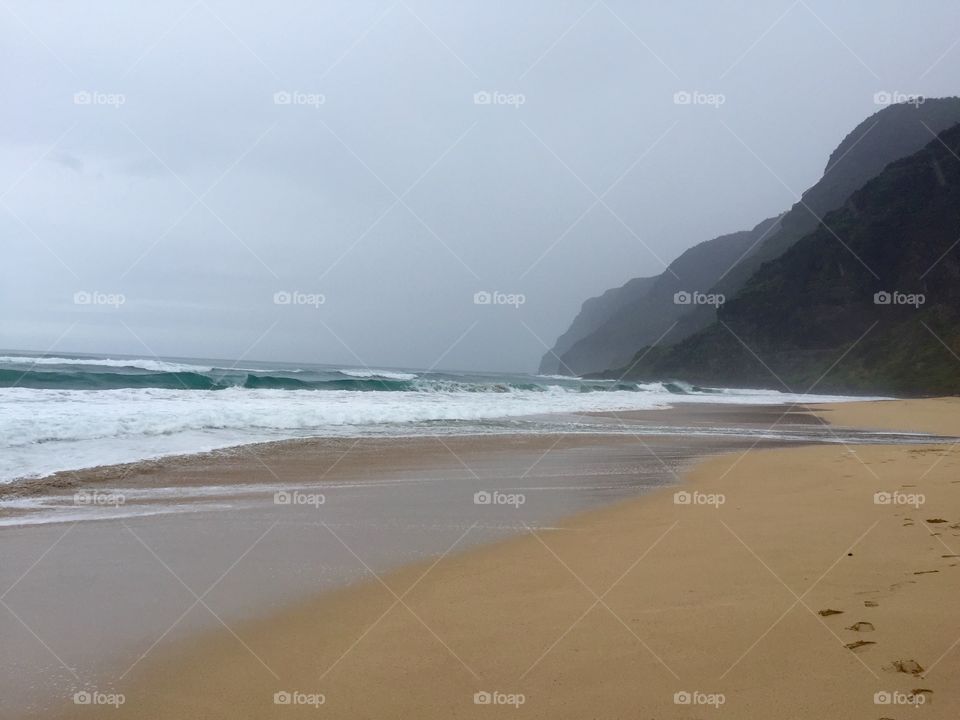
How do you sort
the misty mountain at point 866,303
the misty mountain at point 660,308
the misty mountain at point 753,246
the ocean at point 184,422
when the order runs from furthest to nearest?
the misty mountain at point 660,308 < the misty mountain at point 753,246 < the misty mountain at point 866,303 < the ocean at point 184,422

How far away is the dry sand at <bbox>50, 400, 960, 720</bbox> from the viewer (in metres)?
2.47

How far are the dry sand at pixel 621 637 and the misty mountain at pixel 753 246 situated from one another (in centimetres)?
6411

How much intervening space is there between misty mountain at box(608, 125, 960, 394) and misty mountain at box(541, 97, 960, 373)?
232 inches

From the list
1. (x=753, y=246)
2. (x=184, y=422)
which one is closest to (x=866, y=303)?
(x=753, y=246)

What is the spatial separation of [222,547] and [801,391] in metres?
53.1

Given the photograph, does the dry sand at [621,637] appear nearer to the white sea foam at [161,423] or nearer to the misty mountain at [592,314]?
the white sea foam at [161,423]

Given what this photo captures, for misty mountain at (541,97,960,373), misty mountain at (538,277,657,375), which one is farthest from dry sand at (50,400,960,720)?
misty mountain at (538,277,657,375)

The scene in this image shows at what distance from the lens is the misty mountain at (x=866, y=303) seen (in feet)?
148

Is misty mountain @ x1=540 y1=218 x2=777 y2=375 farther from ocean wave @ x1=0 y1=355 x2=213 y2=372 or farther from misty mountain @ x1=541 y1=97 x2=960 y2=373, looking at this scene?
ocean wave @ x1=0 y1=355 x2=213 y2=372

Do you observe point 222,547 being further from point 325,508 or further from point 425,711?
point 425,711

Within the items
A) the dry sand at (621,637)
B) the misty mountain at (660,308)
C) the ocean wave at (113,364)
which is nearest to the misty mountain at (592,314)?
the misty mountain at (660,308)

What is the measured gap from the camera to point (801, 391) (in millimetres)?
50531

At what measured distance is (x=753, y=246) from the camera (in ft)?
333

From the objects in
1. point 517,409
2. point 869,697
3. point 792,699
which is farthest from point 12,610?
point 517,409
